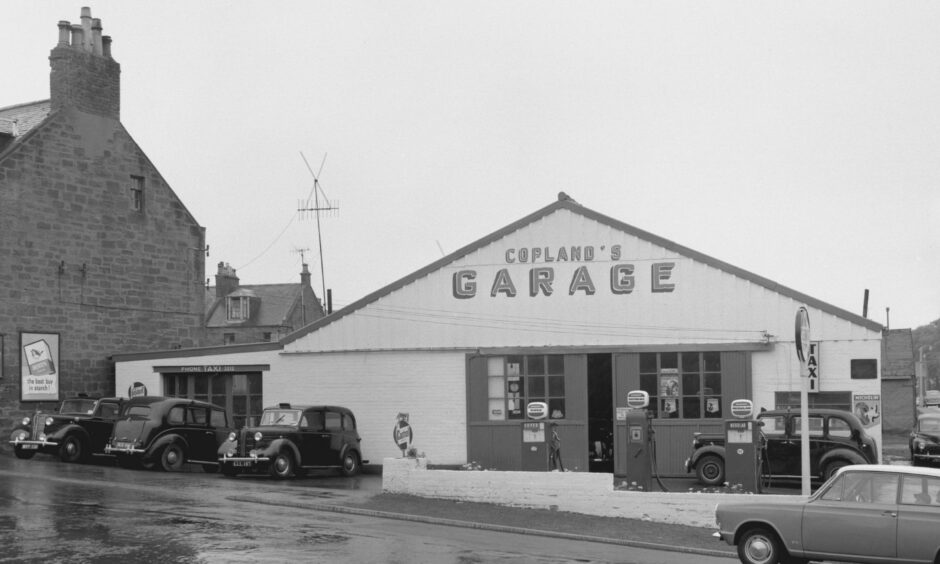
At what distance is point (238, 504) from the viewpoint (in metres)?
19.7

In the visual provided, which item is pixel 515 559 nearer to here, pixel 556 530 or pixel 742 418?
pixel 556 530

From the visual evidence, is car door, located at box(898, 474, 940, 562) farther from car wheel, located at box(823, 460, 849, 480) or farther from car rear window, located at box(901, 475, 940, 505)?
car wheel, located at box(823, 460, 849, 480)

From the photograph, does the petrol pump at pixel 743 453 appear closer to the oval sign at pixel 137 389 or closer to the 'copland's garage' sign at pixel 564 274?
the 'copland's garage' sign at pixel 564 274

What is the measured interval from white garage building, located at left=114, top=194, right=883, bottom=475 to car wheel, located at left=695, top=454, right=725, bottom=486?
3063 millimetres

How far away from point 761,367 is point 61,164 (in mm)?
22316

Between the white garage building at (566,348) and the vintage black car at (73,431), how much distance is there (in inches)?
164

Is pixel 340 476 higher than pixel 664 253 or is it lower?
lower

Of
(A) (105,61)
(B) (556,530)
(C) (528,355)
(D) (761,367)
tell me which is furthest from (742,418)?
(A) (105,61)

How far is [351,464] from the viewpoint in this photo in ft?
90.6

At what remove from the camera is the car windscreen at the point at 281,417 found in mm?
26188

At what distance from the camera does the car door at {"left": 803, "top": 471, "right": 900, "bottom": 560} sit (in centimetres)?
1323

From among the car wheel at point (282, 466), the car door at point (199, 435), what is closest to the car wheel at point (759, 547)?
the car wheel at point (282, 466)

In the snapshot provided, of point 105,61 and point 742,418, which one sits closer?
point 742,418

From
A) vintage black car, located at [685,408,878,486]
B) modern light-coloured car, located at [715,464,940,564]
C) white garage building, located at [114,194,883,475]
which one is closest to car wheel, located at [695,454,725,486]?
vintage black car, located at [685,408,878,486]
